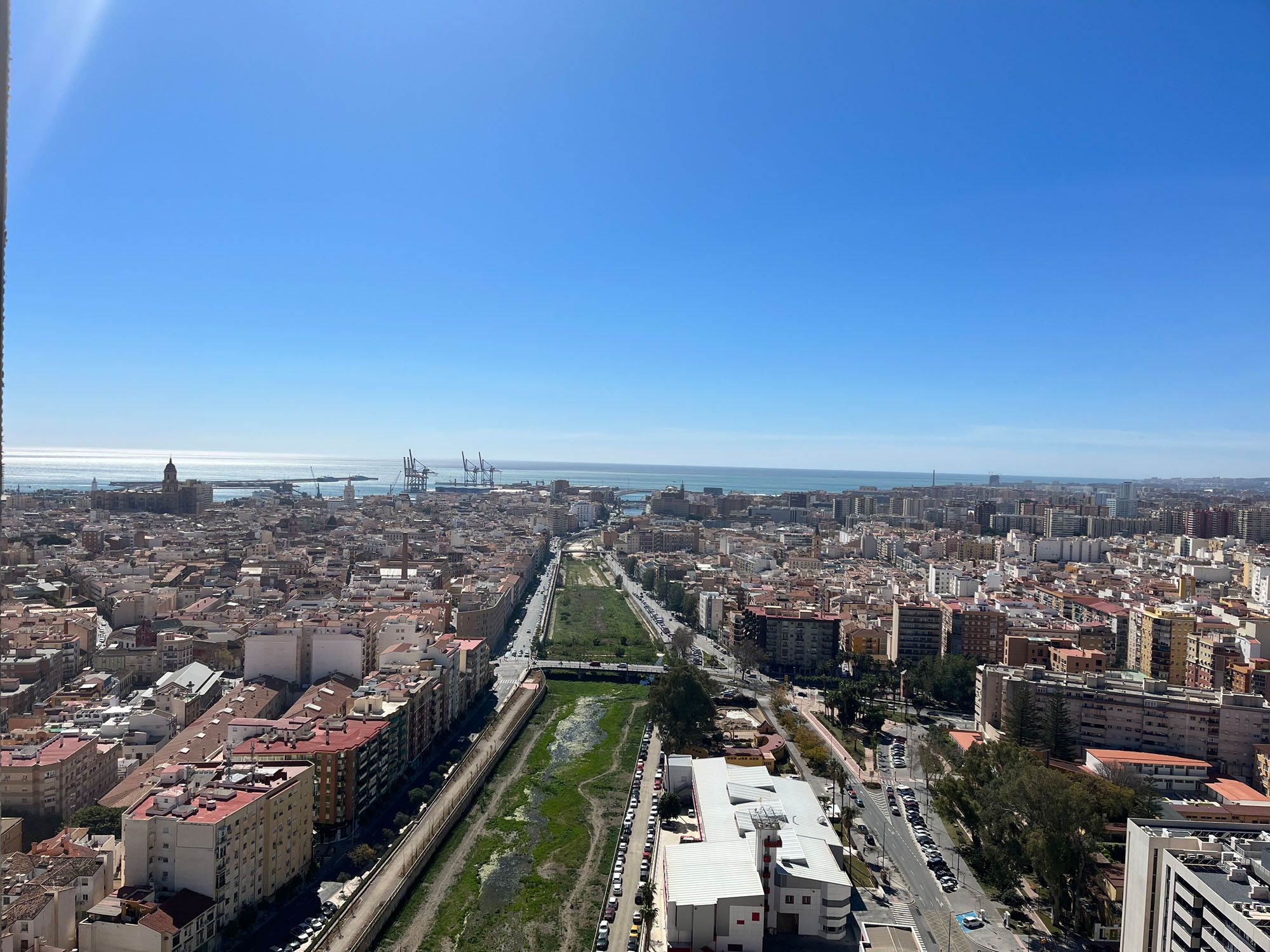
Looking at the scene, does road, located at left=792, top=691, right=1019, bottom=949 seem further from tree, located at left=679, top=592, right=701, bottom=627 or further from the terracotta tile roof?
tree, located at left=679, top=592, right=701, bottom=627

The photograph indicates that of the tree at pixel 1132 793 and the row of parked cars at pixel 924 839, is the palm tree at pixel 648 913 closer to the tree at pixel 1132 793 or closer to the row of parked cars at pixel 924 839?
the row of parked cars at pixel 924 839

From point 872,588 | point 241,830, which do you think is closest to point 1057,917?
point 241,830

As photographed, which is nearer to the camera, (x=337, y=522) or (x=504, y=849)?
(x=504, y=849)

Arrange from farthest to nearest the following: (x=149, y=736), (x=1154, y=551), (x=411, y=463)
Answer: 1. (x=411, y=463)
2. (x=1154, y=551)
3. (x=149, y=736)

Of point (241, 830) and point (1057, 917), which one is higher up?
point (241, 830)

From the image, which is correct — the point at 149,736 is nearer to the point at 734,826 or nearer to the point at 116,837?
the point at 116,837

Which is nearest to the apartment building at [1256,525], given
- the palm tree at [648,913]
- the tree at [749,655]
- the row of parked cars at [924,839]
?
the tree at [749,655]

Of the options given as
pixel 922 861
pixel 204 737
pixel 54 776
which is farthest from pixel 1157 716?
pixel 54 776
